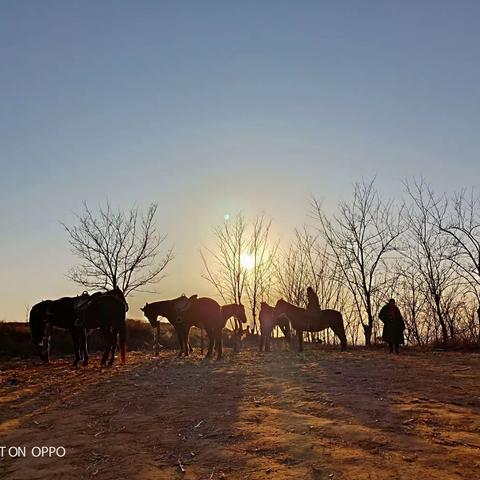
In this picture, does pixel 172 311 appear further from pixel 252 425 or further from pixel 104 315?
pixel 252 425

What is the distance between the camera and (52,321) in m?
15.2

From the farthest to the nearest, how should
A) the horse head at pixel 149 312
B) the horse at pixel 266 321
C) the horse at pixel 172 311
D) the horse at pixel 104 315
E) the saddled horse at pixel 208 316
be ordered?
the horse at pixel 266 321, the horse head at pixel 149 312, the horse at pixel 172 311, the saddled horse at pixel 208 316, the horse at pixel 104 315

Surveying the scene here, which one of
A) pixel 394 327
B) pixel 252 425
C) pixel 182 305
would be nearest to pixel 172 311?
pixel 182 305

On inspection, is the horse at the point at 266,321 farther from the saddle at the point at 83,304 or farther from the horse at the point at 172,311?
the saddle at the point at 83,304

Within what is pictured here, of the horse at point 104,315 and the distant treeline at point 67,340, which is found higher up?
the horse at point 104,315

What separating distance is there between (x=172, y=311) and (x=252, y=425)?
447 inches

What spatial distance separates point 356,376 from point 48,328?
9.88m

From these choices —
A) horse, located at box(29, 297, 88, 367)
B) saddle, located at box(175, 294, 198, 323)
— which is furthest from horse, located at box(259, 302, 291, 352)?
horse, located at box(29, 297, 88, 367)

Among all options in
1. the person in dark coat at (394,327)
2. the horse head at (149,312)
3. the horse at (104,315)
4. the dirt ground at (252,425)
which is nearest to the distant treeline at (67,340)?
the horse head at (149,312)

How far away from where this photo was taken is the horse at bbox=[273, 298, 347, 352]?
60.7 ft

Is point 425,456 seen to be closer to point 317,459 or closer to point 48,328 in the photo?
point 317,459

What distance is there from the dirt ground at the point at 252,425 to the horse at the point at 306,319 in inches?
303

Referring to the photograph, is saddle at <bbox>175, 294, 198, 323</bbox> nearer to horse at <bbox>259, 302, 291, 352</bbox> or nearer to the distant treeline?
horse at <bbox>259, 302, 291, 352</bbox>

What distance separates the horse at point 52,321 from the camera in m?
14.7
